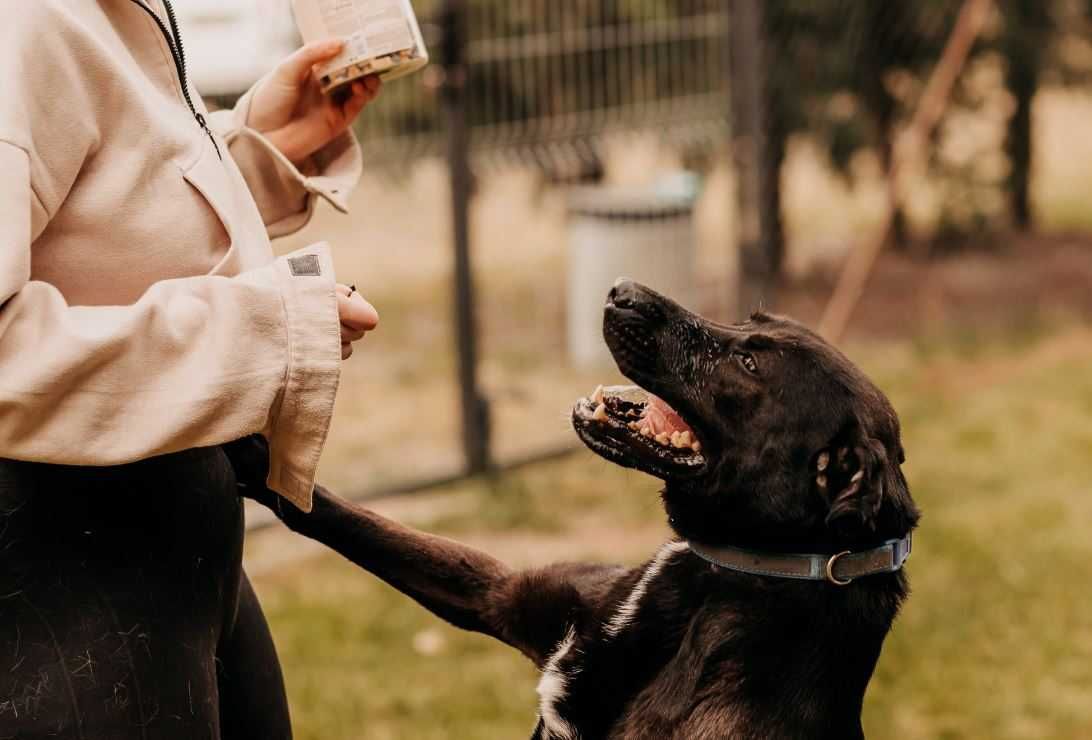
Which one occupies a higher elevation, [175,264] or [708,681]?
[175,264]

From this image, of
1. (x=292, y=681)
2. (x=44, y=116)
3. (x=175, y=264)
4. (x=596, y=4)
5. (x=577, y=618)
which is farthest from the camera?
(x=596, y=4)

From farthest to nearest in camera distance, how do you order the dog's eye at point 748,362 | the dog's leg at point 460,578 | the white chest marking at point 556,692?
the dog's eye at point 748,362, the dog's leg at point 460,578, the white chest marking at point 556,692

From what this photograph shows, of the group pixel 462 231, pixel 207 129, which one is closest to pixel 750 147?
pixel 462 231

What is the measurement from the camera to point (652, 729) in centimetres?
238

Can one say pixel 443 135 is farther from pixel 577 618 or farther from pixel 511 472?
pixel 577 618

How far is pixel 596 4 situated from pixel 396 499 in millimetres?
2342

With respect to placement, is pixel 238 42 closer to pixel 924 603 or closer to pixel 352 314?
pixel 924 603

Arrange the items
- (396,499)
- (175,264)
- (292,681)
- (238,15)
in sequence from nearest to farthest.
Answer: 1. (175,264)
2. (292,681)
3. (238,15)
4. (396,499)

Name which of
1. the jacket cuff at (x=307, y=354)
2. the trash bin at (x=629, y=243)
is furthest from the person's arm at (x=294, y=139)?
the trash bin at (x=629, y=243)

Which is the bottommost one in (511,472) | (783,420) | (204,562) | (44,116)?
(511,472)

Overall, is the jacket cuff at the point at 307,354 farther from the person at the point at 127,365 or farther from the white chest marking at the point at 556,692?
the white chest marking at the point at 556,692

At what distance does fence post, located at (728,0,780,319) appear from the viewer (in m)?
7.18

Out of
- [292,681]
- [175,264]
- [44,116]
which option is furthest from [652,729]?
[292,681]

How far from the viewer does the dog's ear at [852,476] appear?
240cm
